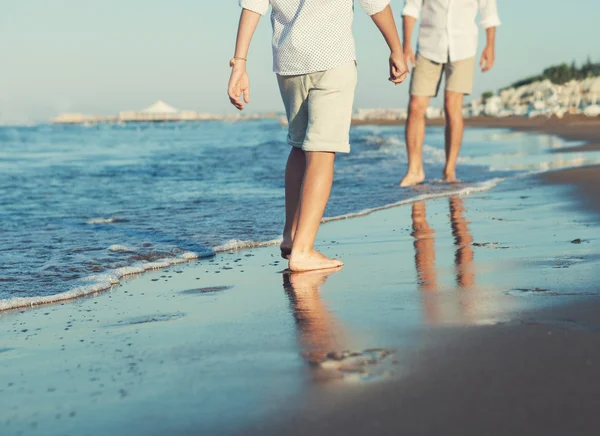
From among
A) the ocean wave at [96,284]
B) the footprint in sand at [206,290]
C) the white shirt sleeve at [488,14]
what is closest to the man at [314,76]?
the footprint in sand at [206,290]

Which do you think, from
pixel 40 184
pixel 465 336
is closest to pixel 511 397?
pixel 465 336

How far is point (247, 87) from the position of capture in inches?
141

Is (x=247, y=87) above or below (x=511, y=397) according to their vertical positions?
above

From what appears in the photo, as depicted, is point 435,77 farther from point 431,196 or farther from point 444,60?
point 431,196

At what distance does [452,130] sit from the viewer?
757 centimetres

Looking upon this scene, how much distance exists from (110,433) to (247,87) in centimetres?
216

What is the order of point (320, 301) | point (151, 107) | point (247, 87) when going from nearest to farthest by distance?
point (320, 301) → point (247, 87) → point (151, 107)

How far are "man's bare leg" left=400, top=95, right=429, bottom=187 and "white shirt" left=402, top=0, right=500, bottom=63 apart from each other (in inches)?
16.3

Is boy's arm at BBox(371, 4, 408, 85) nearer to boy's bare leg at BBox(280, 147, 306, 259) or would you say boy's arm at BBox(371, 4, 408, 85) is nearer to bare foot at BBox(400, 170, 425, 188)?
boy's bare leg at BBox(280, 147, 306, 259)

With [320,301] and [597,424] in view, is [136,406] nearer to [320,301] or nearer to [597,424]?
[597,424]

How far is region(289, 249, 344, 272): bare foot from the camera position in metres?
3.49

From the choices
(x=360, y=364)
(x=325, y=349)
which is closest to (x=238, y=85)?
(x=325, y=349)

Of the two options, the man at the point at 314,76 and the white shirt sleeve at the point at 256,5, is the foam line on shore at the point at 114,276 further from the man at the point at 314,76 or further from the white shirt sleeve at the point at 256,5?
the white shirt sleeve at the point at 256,5

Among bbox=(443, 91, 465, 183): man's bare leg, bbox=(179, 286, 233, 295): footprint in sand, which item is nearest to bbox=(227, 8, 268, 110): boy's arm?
bbox=(179, 286, 233, 295): footprint in sand
